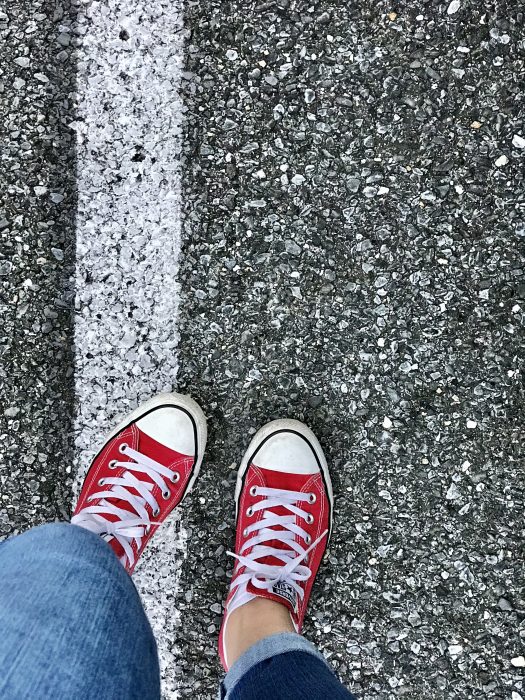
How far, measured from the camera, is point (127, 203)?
1.63m

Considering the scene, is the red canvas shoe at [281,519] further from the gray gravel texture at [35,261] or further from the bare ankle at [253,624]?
the gray gravel texture at [35,261]

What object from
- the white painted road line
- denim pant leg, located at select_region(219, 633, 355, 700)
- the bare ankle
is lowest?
the bare ankle

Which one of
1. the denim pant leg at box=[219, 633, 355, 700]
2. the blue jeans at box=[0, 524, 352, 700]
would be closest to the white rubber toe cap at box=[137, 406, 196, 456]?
the blue jeans at box=[0, 524, 352, 700]

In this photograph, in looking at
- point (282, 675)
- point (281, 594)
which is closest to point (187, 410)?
point (281, 594)

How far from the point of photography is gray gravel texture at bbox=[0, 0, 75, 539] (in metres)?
1.62

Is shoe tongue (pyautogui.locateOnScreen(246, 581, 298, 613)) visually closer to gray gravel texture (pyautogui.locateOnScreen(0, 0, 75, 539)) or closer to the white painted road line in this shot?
the white painted road line

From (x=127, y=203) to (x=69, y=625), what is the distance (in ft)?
3.60

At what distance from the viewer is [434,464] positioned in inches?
64.6

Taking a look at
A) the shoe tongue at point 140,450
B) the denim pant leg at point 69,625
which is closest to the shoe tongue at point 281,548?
the shoe tongue at point 140,450

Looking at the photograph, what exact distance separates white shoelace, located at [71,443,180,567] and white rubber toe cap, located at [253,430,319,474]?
0.87ft

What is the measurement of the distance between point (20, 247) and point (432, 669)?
1.74 metres

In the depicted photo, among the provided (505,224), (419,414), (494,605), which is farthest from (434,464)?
(505,224)

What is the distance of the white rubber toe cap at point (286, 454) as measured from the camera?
165 centimetres

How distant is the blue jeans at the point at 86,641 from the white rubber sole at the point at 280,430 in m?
0.41
